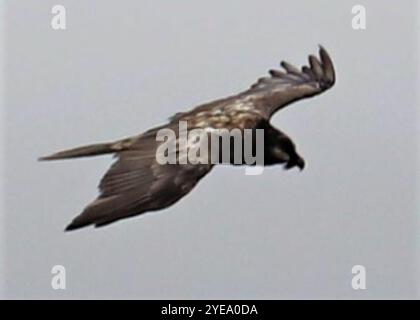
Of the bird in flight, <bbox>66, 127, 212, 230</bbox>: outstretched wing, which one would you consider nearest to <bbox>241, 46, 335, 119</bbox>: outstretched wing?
the bird in flight

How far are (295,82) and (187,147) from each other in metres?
0.58

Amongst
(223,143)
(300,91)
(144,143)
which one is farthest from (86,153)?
(300,91)

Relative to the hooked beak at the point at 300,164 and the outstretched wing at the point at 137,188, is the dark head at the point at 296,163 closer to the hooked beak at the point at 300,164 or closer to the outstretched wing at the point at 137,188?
the hooked beak at the point at 300,164

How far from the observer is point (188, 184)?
2391 mm

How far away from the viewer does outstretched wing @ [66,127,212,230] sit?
2316 millimetres

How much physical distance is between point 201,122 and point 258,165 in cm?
22

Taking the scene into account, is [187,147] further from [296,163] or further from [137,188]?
[296,163]

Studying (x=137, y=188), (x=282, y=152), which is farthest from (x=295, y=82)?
(x=137, y=188)

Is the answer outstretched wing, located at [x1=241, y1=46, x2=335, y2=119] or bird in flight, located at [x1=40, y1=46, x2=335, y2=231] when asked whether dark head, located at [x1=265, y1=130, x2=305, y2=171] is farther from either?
outstretched wing, located at [x1=241, y1=46, x2=335, y2=119]

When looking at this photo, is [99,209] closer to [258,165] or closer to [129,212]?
[129,212]

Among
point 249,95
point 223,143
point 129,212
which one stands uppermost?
point 249,95

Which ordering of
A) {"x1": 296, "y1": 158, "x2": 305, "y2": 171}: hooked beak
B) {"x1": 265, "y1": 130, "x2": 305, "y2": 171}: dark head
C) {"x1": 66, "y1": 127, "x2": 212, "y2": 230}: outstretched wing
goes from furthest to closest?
1. {"x1": 296, "y1": 158, "x2": 305, "y2": 171}: hooked beak
2. {"x1": 265, "y1": 130, "x2": 305, "y2": 171}: dark head
3. {"x1": 66, "y1": 127, "x2": 212, "y2": 230}: outstretched wing

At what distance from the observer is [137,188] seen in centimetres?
240

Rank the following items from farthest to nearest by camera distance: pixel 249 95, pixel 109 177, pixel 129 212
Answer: pixel 249 95 → pixel 109 177 → pixel 129 212
